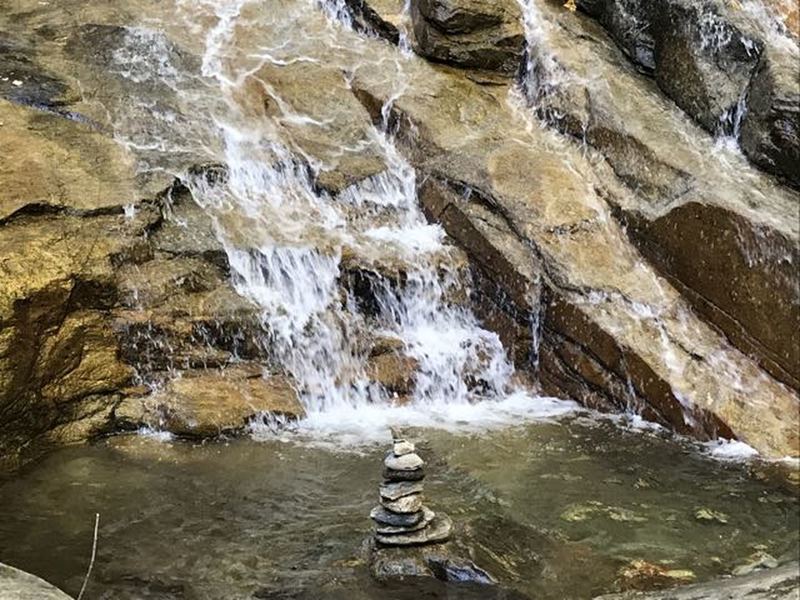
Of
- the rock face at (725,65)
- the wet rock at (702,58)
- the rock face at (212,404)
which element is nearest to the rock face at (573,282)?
the rock face at (725,65)

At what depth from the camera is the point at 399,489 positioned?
5.20 meters

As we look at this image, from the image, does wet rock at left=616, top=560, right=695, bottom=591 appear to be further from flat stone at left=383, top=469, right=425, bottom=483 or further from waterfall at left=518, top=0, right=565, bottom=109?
waterfall at left=518, top=0, right=565, bottom=109

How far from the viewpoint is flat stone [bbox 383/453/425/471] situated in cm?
519

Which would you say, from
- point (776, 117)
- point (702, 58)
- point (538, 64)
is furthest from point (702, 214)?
point (538, 64)

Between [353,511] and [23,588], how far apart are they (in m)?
2.33

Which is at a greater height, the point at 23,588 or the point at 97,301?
the point at 23,588

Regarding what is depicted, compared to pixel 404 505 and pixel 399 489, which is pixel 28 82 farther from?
pixel 404 505

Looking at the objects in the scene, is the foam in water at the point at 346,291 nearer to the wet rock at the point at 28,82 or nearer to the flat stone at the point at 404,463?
the wet rock at the point at 28,82

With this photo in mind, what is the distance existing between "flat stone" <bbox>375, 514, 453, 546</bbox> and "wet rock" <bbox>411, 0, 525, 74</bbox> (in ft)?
21.3

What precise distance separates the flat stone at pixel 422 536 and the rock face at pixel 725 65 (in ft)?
15.6

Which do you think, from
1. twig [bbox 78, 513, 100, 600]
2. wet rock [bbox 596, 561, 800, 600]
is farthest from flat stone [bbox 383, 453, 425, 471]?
twig [bbox 78, 513, 100, 600]

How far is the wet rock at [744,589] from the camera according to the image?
4.14 m

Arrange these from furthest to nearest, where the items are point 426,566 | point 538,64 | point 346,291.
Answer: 1. point 538,64
2. point 346,291
3. point 426,566

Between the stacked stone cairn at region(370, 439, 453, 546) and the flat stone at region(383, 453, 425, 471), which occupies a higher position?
the flat stone at region(383, 453, 425, 471)
